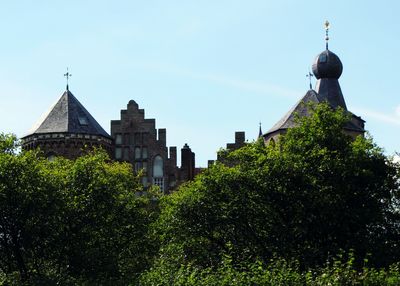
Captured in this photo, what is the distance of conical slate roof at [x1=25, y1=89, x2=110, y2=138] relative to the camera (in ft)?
259

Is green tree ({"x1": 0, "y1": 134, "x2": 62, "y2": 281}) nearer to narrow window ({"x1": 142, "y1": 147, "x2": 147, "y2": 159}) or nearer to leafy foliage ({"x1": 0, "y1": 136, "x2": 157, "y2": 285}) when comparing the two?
leafy foliage ({"x1": 0, "y1": 136, "x2": 157, "y2": 285})

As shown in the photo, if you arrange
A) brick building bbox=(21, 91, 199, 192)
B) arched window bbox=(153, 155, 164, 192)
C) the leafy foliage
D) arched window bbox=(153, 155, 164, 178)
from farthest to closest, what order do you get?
arched window bbox=(153, 155, 164, 178) < arched window bbox=(153, 155, 164, 192) < brick building bbox=(21, 91, 199, 192) < the leafy foliage

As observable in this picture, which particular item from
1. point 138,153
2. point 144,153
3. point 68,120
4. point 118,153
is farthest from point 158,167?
point 68,120

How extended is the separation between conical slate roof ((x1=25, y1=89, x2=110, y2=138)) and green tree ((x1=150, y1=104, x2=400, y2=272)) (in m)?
26.7

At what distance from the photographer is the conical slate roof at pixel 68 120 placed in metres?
79.1

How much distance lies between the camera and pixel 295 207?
2018 inches

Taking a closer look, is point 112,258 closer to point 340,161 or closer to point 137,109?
point 340,161

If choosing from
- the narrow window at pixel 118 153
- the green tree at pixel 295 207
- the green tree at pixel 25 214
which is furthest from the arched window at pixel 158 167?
the green tree at pixel 25 214

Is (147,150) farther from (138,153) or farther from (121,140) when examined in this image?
(121,140)

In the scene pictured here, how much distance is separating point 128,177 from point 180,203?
25.5 feet

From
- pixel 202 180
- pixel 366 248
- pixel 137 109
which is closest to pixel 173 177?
pixel 137 109

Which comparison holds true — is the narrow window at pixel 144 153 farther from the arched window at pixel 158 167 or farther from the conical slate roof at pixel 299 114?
the conical slate roof at pixel 299 114

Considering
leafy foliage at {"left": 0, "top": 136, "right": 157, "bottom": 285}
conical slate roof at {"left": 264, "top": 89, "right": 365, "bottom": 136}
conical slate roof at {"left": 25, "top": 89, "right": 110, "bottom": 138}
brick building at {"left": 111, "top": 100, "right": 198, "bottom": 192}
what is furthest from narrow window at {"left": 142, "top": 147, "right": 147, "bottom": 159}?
leafy foliage at {"left": 0, "top": 136, "right": 157, "bottom": 285}

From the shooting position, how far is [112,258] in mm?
50188
